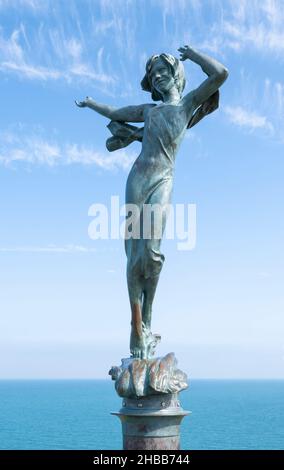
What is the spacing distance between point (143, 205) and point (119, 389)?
2150 millimetres

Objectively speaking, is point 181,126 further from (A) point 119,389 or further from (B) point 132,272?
(A) point 119,389

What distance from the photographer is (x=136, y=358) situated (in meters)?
7.88

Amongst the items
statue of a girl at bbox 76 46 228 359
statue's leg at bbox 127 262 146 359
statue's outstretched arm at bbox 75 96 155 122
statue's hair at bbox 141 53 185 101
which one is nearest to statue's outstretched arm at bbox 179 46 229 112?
statue of a girl at bbox 76 46 228 359

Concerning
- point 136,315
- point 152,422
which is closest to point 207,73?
point 136,315

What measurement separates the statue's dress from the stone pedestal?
1449 mm

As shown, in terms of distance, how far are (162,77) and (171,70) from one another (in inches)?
5.7

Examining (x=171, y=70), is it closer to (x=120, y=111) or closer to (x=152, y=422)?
(x=120, y=111)

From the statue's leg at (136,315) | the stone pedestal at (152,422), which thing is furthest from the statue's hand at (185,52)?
the stone pedestal at (152,422)

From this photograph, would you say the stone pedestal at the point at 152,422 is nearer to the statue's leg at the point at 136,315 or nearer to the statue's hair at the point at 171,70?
the statue's leg at the point at 136,315

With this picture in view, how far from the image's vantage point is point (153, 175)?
8.19 meters

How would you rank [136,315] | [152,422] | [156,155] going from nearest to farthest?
[152,422] < [136,315] < [156,155]

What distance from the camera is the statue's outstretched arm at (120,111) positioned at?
29.4ft

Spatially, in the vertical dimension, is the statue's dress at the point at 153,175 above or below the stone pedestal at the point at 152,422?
above
